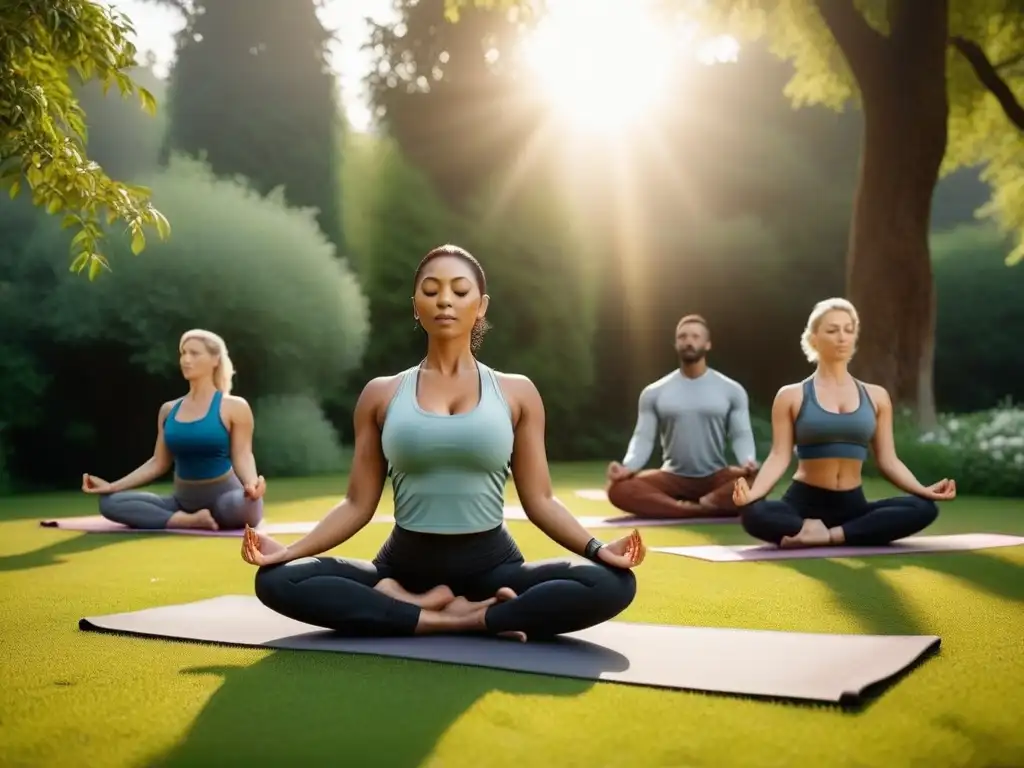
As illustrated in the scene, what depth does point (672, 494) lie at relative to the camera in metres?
8.73

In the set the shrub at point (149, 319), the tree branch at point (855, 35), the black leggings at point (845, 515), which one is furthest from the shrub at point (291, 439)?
the black leggings at point (845, 515)

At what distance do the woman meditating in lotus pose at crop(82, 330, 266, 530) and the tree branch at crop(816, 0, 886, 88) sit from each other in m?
8.25

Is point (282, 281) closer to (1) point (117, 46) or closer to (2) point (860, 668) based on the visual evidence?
(1) point (117, 46)

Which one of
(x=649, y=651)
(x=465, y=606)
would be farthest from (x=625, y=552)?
(x=465, y=606)

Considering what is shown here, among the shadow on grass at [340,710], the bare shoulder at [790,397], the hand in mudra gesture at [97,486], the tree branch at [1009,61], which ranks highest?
the tree branch at [1009,61]

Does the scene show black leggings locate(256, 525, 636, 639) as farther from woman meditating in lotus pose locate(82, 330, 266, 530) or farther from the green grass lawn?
woman meditating in lotus pose locate(82, 330, 266, 530)

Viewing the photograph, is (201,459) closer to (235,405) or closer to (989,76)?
(235,405)

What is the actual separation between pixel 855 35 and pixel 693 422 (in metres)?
6.34

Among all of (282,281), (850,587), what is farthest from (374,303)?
(850,587)

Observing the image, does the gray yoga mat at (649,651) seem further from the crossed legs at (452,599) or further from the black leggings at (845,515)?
the black leggings at (845,515)

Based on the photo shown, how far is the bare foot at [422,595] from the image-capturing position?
156 inches

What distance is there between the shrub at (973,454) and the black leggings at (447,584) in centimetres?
849

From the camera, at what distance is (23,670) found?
352 cm

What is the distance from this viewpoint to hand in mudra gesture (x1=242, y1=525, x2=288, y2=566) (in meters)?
3.70
